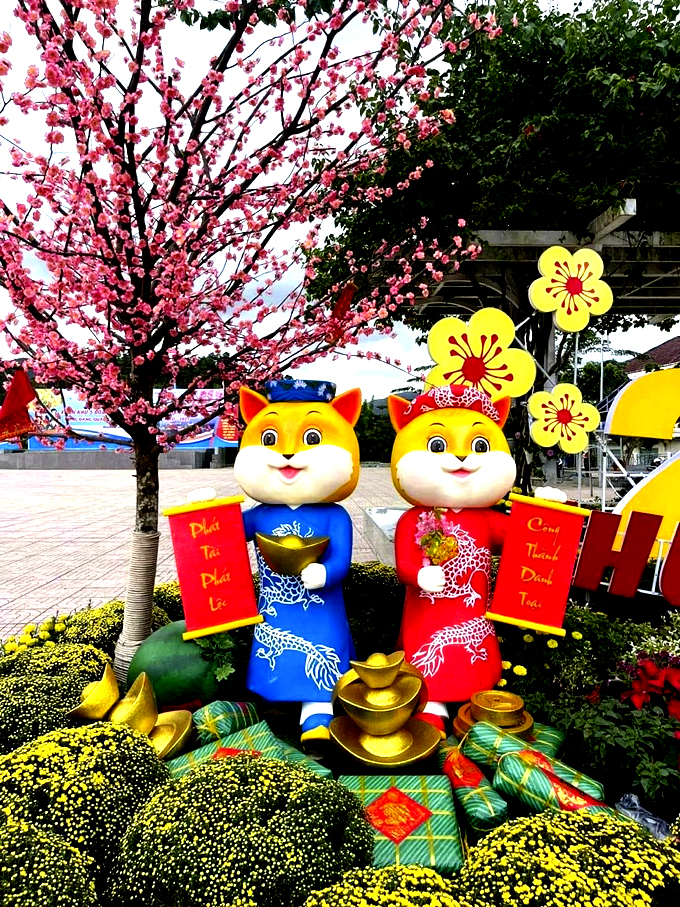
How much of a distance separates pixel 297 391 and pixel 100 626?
2.19m

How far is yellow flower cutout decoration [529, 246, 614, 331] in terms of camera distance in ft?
14.5

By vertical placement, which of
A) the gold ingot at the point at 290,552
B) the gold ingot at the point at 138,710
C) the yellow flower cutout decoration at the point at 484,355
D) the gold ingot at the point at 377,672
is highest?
the yellow flower cutout decoration at the point at 484,355

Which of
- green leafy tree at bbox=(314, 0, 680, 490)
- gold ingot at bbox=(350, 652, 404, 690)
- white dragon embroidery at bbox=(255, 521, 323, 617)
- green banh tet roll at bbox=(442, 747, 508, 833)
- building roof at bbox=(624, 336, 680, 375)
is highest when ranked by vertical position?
green leafy tree at bbox=(314, 0, 680, 490)

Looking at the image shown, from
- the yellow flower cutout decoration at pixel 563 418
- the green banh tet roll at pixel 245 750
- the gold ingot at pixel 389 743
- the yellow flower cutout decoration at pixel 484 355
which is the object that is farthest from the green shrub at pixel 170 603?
the yellow flower cutout decoration at pixel 563 418

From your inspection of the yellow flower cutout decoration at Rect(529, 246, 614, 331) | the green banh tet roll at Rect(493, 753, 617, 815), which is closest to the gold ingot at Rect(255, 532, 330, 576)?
the green banh tet roll at Rect(493, 753, 617, 815)

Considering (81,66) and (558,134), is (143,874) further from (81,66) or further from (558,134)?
(558,134)

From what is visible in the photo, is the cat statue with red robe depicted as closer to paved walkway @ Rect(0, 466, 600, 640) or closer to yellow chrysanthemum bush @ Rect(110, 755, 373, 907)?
yellow chrysanthemum bush @ Rect(110, 755, 373, 907)

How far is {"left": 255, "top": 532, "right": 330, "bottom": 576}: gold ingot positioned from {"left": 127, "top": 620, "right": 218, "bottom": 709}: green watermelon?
0.67 meters

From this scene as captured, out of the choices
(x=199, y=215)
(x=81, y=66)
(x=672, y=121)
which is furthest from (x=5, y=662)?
(x=672, y=121)

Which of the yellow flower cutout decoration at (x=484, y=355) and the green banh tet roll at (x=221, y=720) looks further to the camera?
the yellow flower cutout decoration at (x=484, y=355)

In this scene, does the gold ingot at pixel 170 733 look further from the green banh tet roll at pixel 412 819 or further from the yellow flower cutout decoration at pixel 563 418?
the yellow flower cutout decoration at pixel 563 418

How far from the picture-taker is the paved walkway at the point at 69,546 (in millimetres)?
7008

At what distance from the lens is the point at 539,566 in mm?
3814

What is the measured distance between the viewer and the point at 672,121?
7.14m
